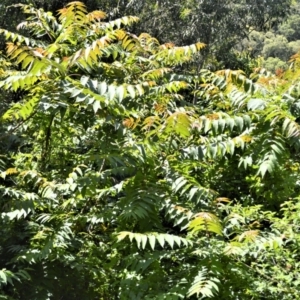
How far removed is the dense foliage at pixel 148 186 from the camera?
8.04ft

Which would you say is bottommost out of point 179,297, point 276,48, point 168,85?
point 276,48

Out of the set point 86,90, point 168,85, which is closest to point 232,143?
point 168,85

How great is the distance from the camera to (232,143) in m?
2.92

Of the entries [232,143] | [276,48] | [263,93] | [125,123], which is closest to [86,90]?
[125,123]

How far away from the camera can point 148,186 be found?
2816 millimetres

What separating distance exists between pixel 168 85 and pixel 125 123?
0.55 m

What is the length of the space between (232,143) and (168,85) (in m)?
0.75

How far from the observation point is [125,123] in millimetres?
3020

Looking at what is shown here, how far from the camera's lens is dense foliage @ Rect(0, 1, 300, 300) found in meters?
2.45

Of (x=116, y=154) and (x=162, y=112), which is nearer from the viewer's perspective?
(x=116, y=154)

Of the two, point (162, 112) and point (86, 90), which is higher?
point (86, 90)

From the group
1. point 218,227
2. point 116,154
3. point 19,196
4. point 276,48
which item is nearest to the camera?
point 218,227

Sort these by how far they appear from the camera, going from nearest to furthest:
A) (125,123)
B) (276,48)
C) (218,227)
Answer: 1. (218,227)
2. (125,123)
3. (276,48)

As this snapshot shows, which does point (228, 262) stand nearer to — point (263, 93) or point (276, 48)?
point (263, 93)
